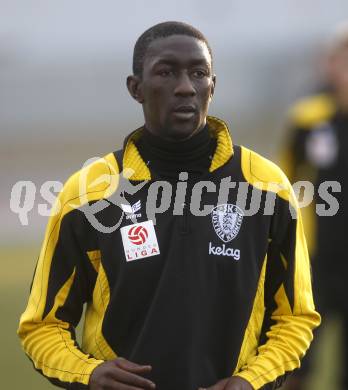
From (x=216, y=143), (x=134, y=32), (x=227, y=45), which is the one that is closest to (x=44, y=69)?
(x=134, y=32)

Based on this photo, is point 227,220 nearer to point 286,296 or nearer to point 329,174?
point 286,296

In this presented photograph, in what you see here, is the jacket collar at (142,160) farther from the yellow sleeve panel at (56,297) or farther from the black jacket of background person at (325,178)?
the black jacket of background person at (325,178)

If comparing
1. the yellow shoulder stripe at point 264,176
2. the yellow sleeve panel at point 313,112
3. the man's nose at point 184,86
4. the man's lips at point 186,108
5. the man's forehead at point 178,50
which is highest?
the yellow sleeve panel at point 313,112

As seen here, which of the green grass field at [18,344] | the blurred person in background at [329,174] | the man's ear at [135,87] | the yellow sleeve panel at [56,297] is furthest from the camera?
the green grass field at [18,344]

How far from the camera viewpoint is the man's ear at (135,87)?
13.1 ft

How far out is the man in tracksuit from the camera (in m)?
3.75

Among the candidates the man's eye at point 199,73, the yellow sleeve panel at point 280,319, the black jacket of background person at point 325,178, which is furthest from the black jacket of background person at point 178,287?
the black jacket of background person at point 325,178

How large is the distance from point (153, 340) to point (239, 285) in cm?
34

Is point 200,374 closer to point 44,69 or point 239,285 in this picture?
point 239,285

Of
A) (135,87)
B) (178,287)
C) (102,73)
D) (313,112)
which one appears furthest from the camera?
(102,73)

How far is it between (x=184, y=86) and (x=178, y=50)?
139 millimetres

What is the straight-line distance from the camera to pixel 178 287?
147 inches

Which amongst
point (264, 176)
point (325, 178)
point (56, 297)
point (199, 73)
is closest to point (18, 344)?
point (325, 178)

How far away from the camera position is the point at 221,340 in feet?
12.4
